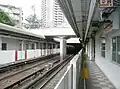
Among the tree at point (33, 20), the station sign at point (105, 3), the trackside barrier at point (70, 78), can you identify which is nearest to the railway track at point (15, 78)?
the trackside barrier at point (70, 78)

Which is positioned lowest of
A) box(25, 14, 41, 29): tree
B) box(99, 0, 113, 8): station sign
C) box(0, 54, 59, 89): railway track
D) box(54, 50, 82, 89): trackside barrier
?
box(0, 54, 59, 89): railway track

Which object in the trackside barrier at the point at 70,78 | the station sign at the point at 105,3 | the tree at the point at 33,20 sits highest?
the tree at the point at 33,20

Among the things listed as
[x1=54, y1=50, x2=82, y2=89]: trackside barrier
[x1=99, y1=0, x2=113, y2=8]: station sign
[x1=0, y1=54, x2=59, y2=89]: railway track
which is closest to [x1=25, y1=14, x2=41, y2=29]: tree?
[x1=0, y1=54, x2=59, y2=89]: railway track

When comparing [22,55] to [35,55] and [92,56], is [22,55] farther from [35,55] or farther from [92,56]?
[92,56]

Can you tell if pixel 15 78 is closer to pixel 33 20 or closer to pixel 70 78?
pixel 70 78

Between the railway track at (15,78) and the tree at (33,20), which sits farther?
the tree at (33,20)

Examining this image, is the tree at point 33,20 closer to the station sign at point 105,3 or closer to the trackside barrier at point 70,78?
the trackside barrier at point 70,78

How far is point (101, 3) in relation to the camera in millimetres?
5234

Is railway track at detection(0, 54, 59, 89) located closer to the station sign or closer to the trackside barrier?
the trackside barrier

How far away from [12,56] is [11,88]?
7623 mm

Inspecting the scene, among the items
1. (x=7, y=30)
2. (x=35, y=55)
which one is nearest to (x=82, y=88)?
(x=7, y=30)

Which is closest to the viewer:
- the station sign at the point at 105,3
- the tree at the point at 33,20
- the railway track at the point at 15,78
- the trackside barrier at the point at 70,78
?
the trackside barrier at the point at 70,78

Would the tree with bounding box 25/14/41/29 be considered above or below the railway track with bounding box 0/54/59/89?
above

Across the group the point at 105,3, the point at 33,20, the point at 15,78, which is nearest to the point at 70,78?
the point at 105,3
